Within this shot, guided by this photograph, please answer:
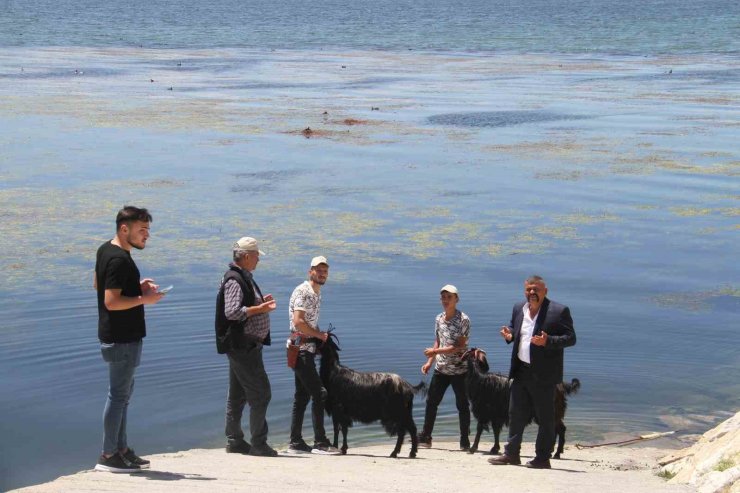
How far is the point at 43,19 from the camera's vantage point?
104m

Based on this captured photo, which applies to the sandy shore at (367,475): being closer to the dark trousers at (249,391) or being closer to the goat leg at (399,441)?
the goat leg at (399,441)

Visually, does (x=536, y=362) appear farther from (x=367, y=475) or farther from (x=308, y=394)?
(x=308, y=394)

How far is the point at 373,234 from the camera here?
61.2 feet

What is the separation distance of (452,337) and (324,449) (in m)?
1.37

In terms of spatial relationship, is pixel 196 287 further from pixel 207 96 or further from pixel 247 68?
pixel 247 68

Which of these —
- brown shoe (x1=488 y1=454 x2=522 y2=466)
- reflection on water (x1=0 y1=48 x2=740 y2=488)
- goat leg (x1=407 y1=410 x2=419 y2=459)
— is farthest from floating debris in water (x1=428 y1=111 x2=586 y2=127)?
brown shoe (x1=488 y1=454 x2=522 y2=466)

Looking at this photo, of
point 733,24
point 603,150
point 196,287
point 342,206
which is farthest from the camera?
point 733,24

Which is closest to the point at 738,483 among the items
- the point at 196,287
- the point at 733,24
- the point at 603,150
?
the point at 196,287

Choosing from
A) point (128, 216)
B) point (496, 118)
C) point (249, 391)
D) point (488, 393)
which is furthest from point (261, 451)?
point (496, 118)

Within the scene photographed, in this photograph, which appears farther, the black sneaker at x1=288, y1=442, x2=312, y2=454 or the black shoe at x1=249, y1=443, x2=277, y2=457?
the black sneaker at x1=288, y1=442, x2=312, y2=454

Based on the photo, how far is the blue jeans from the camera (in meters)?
8.23

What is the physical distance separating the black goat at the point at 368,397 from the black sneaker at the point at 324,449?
8 cm

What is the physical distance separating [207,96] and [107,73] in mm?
11955

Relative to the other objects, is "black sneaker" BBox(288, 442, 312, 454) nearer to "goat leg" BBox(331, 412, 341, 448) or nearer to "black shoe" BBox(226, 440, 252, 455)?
"goat leg" BBox(331, 412, 341, 448)
